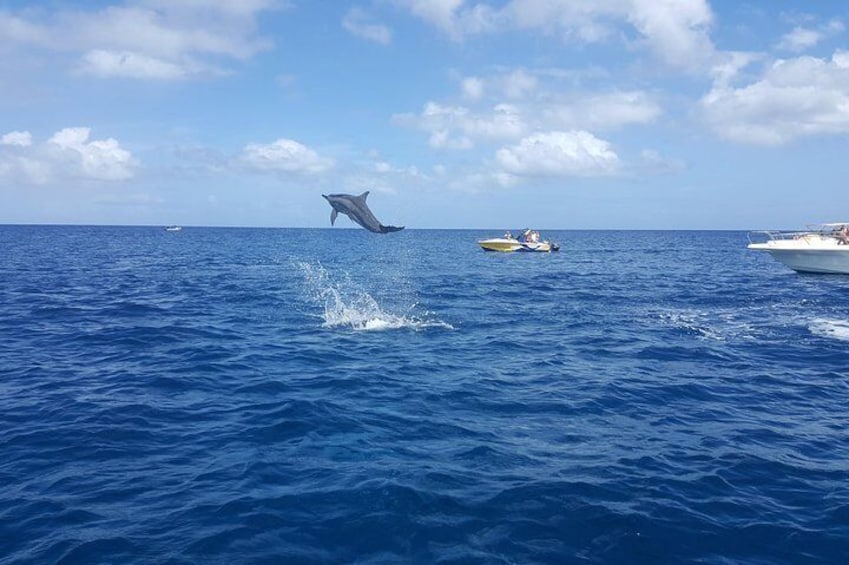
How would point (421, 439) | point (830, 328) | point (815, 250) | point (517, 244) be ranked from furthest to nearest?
point (517, 244) < point (815, 250) < point (830, 328) < point (421, 439)

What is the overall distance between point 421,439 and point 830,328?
18305 mm

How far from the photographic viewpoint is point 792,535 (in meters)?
7.39

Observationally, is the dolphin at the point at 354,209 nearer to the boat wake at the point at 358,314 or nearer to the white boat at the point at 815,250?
the boat wake at the point at 358,314

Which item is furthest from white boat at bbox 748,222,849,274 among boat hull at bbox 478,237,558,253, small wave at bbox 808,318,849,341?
boat hull at bbox 478,237,558,253

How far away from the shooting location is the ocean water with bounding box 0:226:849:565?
7.18 metres

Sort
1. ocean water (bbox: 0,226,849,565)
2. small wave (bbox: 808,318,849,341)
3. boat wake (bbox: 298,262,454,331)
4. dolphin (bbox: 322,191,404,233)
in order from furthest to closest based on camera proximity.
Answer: boat wake (bbox: 298,262,454,331) < small wave (bbox: 808,318,849,341) < dolphin (bbox: 322,191,404,233) < ocean water (bbox: 0,226,849,565)

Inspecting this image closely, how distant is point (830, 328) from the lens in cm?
2103

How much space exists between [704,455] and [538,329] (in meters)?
11.7

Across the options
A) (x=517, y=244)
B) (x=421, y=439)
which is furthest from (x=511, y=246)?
(x=421, y=439)

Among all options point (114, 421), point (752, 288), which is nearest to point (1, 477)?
point (114, 421)

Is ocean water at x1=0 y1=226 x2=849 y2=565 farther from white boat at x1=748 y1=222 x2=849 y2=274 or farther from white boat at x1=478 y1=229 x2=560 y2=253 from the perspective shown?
white boat at x1=478 y1=229 x2=560 y2=253

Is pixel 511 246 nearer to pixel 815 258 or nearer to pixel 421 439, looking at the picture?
pixel 815 258

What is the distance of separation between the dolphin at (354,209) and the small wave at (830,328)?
1595 cm

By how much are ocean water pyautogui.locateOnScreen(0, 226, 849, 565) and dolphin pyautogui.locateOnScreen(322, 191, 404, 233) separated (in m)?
3.91
